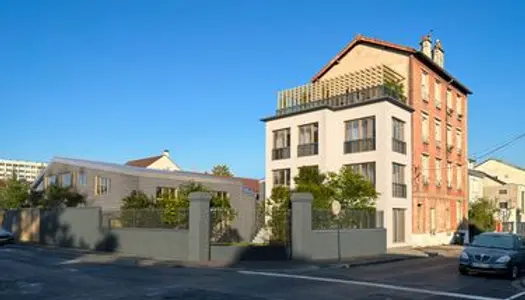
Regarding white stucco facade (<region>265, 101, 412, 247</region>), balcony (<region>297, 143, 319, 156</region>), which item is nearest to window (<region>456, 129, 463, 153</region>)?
white stucco facade (<region>265, 101, 412, 247</region>)

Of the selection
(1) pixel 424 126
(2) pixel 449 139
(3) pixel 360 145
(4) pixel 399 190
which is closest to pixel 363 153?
(3) pixel 360 145

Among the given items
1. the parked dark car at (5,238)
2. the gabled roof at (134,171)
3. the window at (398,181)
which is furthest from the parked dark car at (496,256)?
the parked dark car at (5,238)

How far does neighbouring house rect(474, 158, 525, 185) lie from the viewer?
62031mm

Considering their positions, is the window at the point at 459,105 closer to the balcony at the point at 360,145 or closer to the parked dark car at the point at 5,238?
the balcony at the point at 360,145

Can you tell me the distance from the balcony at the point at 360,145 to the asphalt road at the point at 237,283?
12939 mm

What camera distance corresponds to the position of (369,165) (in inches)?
1287

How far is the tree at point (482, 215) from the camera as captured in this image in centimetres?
4419

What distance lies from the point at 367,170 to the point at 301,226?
12.1 metres

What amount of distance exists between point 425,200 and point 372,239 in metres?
10.7

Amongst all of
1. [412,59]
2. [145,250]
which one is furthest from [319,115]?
[145,250]

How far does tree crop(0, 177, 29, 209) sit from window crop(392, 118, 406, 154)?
28.6m

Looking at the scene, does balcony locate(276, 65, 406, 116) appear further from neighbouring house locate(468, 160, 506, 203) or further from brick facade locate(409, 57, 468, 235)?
neighbouring house locate(468, 160, 506, 203)

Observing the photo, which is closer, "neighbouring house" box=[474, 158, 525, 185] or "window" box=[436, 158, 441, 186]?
"window" box=[436, 158, 441, 186]

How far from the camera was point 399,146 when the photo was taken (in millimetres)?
33125
